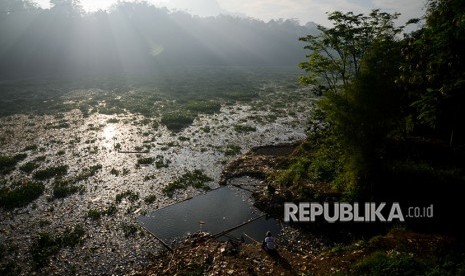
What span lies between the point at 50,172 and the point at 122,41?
326 ft

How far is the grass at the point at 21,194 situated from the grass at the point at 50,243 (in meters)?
4.60

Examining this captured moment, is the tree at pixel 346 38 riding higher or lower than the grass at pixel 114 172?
higher

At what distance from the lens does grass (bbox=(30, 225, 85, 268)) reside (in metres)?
14.4

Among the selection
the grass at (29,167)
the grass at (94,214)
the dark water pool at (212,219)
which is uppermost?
the grass at (29,167)

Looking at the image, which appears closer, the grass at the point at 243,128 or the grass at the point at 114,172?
the grass at the point at 114,172

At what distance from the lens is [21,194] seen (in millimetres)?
19578

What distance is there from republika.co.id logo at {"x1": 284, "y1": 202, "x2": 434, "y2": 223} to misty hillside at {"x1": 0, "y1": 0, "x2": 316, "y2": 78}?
3290 inches

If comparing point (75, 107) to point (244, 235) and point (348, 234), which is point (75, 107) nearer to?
point (244, 235)

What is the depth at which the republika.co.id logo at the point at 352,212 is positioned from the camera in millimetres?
15102

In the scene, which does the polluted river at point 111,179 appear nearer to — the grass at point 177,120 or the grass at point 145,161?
the grass at point 145,161

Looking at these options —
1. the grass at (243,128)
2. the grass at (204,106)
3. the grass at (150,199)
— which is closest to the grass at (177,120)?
the grass at (204,106)

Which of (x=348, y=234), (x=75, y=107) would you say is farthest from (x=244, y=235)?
(x=75, y=107)

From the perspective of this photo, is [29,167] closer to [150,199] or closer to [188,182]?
[150,199]

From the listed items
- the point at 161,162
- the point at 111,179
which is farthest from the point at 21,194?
the point at 161,162
